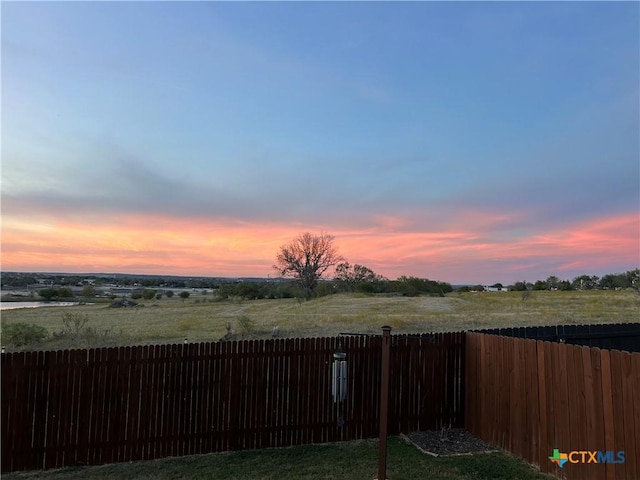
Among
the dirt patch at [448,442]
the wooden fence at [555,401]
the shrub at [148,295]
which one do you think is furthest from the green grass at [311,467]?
the shrub at [148,295]

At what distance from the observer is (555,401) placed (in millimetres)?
4574

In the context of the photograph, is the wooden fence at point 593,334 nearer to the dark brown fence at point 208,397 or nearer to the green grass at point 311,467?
the dark brown fence at point 208,397

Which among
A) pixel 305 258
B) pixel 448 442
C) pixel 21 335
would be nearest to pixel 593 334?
pixel 448 442

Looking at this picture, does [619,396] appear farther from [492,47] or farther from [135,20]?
[135,20]

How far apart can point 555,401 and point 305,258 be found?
185 feet

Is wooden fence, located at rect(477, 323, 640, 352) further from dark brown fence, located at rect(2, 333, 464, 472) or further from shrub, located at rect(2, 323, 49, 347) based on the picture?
shrub, located at rect(2, 323, 49, 347)

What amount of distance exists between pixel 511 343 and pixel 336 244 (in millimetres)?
56207

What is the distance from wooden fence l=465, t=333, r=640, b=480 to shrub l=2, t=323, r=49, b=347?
49.5 feet

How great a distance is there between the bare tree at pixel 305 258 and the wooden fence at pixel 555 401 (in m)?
54.2

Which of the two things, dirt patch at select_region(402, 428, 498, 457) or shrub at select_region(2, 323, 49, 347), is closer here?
dirt patch at select_region(402, 428, 498, 457)

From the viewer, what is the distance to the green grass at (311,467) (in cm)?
457

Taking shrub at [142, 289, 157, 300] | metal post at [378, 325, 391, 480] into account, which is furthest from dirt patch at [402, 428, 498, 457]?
shrub at [142, 289, 157, 300]

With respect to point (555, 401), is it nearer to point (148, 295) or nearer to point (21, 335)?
point (21, 335)

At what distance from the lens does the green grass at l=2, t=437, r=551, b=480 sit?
4.57 metres
